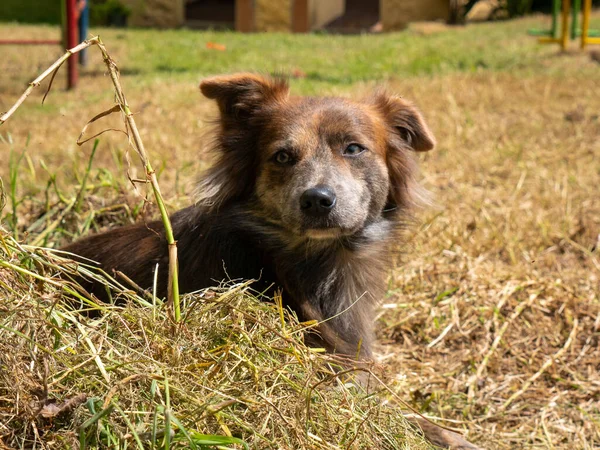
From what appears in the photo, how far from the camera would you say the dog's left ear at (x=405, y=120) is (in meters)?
4.22

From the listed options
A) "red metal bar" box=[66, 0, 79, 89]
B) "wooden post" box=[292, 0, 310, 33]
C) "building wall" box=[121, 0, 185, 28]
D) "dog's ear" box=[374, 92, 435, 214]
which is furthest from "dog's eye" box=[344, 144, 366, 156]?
"building wall" box=[121, 0, 185, 28]

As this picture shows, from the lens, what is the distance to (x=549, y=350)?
423cm

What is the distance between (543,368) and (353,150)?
4.82 ft

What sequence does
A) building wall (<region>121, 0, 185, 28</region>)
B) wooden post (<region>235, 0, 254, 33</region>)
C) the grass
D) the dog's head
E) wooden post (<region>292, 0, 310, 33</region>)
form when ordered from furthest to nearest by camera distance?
1. building wall (<region>121, 0, 185, 28</region>)
2. wooden post (<region>235, 0, 254, 33</region>)
3. wooden post (<region>292, 0, 310, 33</region>)
4. the dog's head
5. the grass

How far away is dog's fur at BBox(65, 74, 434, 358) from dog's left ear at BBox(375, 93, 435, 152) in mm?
70

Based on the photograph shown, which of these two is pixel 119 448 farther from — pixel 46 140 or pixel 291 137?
pixel 46 140

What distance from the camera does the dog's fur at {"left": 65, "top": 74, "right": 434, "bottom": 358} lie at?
365cm

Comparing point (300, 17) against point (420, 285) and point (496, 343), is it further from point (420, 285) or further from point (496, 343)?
point (496, 343)

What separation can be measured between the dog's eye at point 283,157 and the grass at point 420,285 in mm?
684

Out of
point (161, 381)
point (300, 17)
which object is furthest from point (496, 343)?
point (300, 17)

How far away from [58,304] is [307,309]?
1.36m

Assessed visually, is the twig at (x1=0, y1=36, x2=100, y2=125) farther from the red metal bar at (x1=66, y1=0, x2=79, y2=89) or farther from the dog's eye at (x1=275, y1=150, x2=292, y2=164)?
the red metal bar at (x1=66, y1=0, x2=79, y2=89)

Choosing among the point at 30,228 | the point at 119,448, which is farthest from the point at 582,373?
the point at 30,228

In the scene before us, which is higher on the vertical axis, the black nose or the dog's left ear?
the dog's left ear
